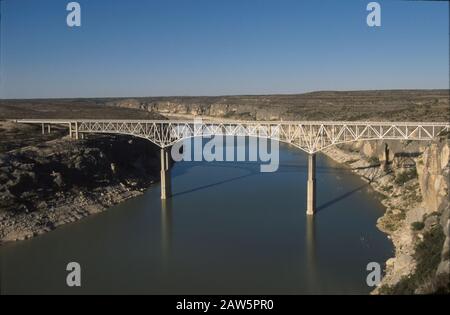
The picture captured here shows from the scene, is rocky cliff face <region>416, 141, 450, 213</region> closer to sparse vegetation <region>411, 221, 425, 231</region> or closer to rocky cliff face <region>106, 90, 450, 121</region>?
sparse vegetation <region>411, 221, 425, 231</region>

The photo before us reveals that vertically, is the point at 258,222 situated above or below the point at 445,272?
below

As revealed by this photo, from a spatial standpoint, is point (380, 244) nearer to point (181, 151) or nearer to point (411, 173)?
point (411, 173)

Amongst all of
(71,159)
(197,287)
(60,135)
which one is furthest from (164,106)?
(197,287)

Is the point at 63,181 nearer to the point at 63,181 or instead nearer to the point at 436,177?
the point at 63,181

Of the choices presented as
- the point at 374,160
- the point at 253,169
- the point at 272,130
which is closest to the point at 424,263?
the point at 272,130

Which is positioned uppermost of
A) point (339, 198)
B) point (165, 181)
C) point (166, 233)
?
point (165, 181)
